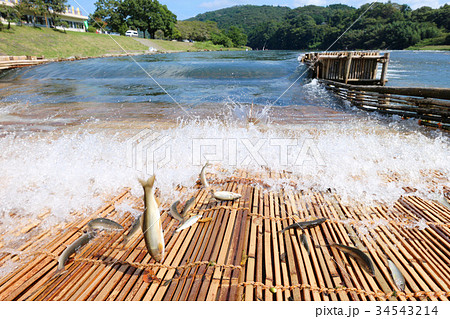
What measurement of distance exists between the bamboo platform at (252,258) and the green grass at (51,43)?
144 feet

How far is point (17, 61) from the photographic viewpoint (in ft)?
99.1

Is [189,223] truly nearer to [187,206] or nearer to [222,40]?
[187,206]

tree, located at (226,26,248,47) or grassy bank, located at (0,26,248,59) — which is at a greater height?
tree, located at (226,26,248,47)

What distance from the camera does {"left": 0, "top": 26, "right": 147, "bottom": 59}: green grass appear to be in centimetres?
3612

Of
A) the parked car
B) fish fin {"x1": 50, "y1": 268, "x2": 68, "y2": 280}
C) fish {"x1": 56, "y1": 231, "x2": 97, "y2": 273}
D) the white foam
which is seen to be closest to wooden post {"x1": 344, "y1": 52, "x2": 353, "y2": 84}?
the white foam

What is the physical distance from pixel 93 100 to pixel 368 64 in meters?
17.4

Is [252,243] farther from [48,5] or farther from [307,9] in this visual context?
[48,5]

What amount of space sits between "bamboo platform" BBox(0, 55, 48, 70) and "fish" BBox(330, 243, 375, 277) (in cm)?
3602

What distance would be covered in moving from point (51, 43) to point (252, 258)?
53.3 meters

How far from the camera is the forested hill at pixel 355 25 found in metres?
29.7

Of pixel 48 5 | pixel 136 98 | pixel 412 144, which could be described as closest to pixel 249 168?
pixel 412 144

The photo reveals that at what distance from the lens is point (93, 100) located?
13.1 metres

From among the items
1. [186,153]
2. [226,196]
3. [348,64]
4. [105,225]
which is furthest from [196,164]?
[348,64]

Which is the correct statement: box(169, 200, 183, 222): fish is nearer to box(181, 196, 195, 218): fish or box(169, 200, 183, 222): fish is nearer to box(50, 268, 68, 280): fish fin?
box(181, 196, 195, 218): fish
